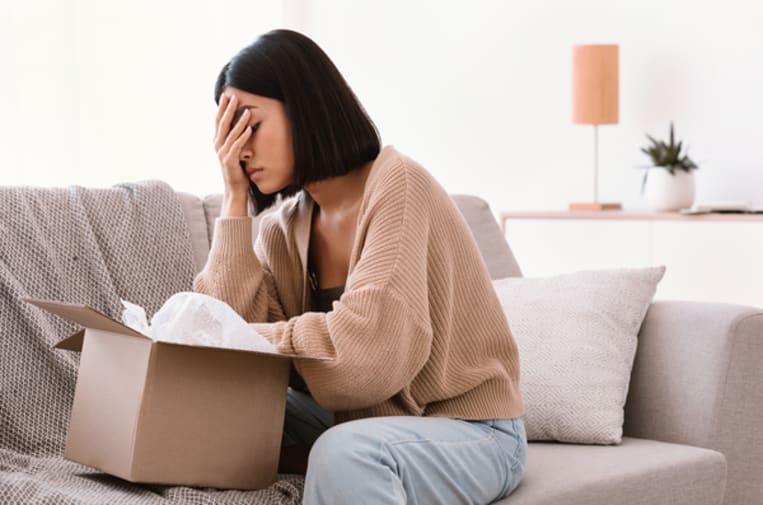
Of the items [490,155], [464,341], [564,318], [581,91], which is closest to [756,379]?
[564,318]

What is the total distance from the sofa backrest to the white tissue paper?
70cm

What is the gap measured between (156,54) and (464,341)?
9.26 feet

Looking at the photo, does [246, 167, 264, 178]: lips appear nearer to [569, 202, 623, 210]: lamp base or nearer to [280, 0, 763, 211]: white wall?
[569, 202, 623, 210]: lamp base

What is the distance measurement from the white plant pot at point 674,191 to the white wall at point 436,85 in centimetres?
17

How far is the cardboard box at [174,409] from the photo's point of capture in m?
1.37

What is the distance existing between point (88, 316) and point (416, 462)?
0.47m

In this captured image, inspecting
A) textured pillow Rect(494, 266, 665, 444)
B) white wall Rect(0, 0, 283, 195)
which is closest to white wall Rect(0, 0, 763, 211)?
white wall Rect(0, 0, 283, 195)

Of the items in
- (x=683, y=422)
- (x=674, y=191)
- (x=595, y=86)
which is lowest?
(x=683, y=422)

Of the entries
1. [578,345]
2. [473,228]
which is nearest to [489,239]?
[473,228]

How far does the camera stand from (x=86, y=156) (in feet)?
12.7

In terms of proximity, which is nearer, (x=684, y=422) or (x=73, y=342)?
(x=73, y=342)

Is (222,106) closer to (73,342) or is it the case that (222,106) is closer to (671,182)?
(73,342)

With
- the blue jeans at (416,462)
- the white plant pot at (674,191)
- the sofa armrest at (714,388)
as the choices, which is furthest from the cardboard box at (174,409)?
the white plant pot at (674,191)

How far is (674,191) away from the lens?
365 cm
